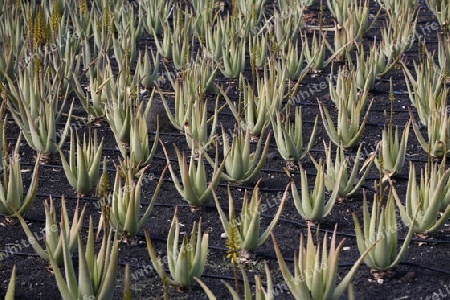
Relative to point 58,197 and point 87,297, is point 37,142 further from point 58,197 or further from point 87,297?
point 87,297

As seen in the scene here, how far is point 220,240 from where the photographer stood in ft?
12.0

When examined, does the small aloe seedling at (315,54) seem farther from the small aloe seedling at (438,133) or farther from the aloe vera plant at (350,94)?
the small aloe seedling at (438,133)

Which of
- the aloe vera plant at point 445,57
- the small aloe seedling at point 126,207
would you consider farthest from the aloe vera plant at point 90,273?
the aloe vera plant at point 445,57

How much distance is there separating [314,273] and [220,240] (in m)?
0.87

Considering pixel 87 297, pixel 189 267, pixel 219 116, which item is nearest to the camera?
pixel 87 297

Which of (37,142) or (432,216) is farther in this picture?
(37,142)

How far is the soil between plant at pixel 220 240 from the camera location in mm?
3230

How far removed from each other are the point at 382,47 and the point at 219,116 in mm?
1360

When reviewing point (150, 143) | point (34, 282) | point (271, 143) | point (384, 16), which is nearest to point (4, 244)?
point (34, 282)

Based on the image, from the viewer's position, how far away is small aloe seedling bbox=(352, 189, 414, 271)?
320cm

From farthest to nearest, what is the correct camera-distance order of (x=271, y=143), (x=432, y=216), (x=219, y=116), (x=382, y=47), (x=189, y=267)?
(x=382, y=47)
(x=219, y=116)
(x=271, y=143)
(x=432, y=216)
(x=189, y=267)

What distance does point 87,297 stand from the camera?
2898 millimetres

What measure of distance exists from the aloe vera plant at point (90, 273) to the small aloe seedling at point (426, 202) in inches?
51.0

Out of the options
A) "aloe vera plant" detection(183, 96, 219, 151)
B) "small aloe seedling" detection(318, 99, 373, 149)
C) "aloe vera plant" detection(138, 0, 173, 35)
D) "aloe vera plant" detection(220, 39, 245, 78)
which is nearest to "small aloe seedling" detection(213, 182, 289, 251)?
"aloe vera plant" detection(183, 96, 219, 151)
